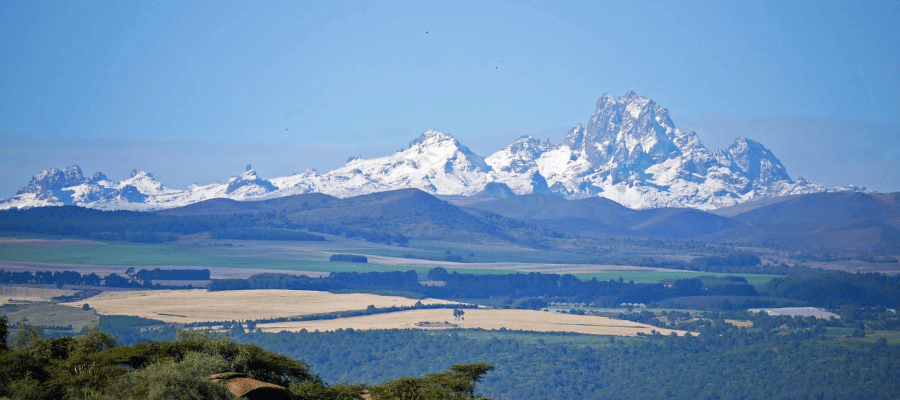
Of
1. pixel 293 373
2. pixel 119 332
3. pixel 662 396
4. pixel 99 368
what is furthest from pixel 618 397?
pixel 99 368

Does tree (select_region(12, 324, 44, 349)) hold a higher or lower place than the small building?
higher

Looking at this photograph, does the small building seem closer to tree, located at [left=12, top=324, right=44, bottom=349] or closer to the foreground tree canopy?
the foreground tree canopy

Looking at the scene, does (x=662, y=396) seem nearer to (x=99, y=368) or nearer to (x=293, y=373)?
(x=293, y=373)

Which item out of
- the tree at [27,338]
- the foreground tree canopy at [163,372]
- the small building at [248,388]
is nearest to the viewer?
the foreground tree canopy at [163,372]

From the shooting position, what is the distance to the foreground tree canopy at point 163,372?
56.0 meters

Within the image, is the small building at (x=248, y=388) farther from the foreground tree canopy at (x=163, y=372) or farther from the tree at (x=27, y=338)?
the tree at (x=27, y=338)

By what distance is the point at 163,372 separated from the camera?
5553 centimetres

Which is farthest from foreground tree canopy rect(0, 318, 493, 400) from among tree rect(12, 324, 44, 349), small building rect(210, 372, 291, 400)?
small building rect(210, 372, 291, 400)

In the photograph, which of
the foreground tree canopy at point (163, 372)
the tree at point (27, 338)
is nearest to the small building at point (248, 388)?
the foreground tree canopy at point (163, 372)

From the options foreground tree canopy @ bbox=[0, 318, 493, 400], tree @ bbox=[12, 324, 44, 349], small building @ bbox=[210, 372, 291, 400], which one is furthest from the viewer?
tree @ bbox=[12, 324, 44, 349]

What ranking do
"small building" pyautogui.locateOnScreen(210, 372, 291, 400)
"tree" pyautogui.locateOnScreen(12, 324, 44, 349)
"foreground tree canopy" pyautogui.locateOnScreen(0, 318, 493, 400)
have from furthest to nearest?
"tree" pyautogui.locateOnScreen(12, 324, 44, 349) → "small building" pyautogui.locateOnScreen(210, 372, 291, 400) → "foreground tree canopy" pyautogui.locateOnScreen(0, 318, 493, 400)

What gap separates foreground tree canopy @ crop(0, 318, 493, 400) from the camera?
5597 centimetres

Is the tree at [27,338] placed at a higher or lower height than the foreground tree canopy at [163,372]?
higher

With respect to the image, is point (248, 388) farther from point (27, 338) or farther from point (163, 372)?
point (27, 338)
